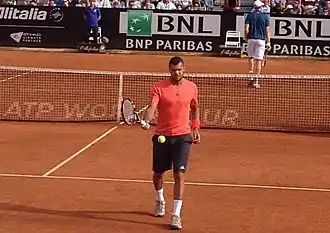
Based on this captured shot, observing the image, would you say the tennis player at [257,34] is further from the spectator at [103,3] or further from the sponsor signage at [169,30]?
the spectator at [103,3]

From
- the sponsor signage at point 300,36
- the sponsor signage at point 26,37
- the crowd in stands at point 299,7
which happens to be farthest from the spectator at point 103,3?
the crowd in stands at point 299,7

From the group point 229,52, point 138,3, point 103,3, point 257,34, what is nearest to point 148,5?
point 138,3

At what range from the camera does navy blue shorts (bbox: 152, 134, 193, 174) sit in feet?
27.1

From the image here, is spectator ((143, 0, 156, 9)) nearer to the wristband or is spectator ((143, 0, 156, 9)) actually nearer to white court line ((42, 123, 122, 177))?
white court line ((42, 123, 122, 177))

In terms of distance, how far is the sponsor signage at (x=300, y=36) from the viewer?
2775cm

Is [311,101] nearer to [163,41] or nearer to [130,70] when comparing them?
[130,70]

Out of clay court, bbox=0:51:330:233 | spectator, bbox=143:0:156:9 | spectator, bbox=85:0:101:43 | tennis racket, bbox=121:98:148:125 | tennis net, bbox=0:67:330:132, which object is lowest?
clay court, bbox=0:51:330:233

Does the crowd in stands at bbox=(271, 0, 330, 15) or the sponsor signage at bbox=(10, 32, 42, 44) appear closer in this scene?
the sponsor signage at bbox=(10, 32, 42, 44)

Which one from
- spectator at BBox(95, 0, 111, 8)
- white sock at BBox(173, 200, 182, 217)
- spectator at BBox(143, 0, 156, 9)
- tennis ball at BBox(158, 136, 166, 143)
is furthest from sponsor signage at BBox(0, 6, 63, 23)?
white sock at BBox(173, 200, 182, 217)

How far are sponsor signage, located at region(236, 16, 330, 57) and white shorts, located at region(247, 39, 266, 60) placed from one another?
8.39 meters

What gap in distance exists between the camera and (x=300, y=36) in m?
27.8

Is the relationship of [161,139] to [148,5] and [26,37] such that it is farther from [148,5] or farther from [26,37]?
[26,37]

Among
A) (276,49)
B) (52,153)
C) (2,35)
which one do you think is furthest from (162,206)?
(2,35)

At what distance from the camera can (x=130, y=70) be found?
23.2m
